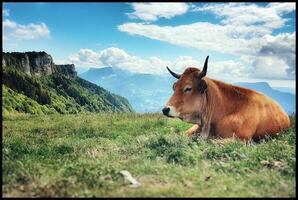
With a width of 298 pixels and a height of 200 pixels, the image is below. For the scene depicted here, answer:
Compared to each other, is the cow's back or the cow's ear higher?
the cow's ear

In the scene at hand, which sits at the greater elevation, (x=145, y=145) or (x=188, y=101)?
(x=188, y=101)

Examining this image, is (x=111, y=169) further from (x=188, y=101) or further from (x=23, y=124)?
(x=23, y=124)

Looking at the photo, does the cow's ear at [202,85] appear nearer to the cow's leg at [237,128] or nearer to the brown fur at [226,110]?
the brown fur at [226,110]

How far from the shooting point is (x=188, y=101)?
15.2m

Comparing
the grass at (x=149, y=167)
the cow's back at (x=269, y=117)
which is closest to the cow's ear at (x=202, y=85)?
the cow's back at (x=269, y=117)

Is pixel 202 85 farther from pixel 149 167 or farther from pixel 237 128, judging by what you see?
pixel 149 167

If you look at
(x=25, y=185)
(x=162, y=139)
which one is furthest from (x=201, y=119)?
(x=25, y=185)

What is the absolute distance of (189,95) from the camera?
15.2 meters

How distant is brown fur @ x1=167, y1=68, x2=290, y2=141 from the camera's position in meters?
14.9

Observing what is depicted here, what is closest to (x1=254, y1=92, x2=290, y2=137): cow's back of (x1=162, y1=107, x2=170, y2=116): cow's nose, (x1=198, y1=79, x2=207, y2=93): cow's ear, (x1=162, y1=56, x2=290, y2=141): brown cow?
(x1=162, y1=56, x2=290, y2=141): brown cow

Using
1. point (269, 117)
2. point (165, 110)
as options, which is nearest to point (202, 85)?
point (165, 110)

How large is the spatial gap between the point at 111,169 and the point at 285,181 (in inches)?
145

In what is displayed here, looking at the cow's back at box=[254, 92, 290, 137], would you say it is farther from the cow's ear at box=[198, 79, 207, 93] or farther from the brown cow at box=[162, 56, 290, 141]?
the cow's ear at box=[198, 79, 207, 93]

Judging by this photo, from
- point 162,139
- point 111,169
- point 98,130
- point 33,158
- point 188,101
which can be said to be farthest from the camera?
point 98,130
